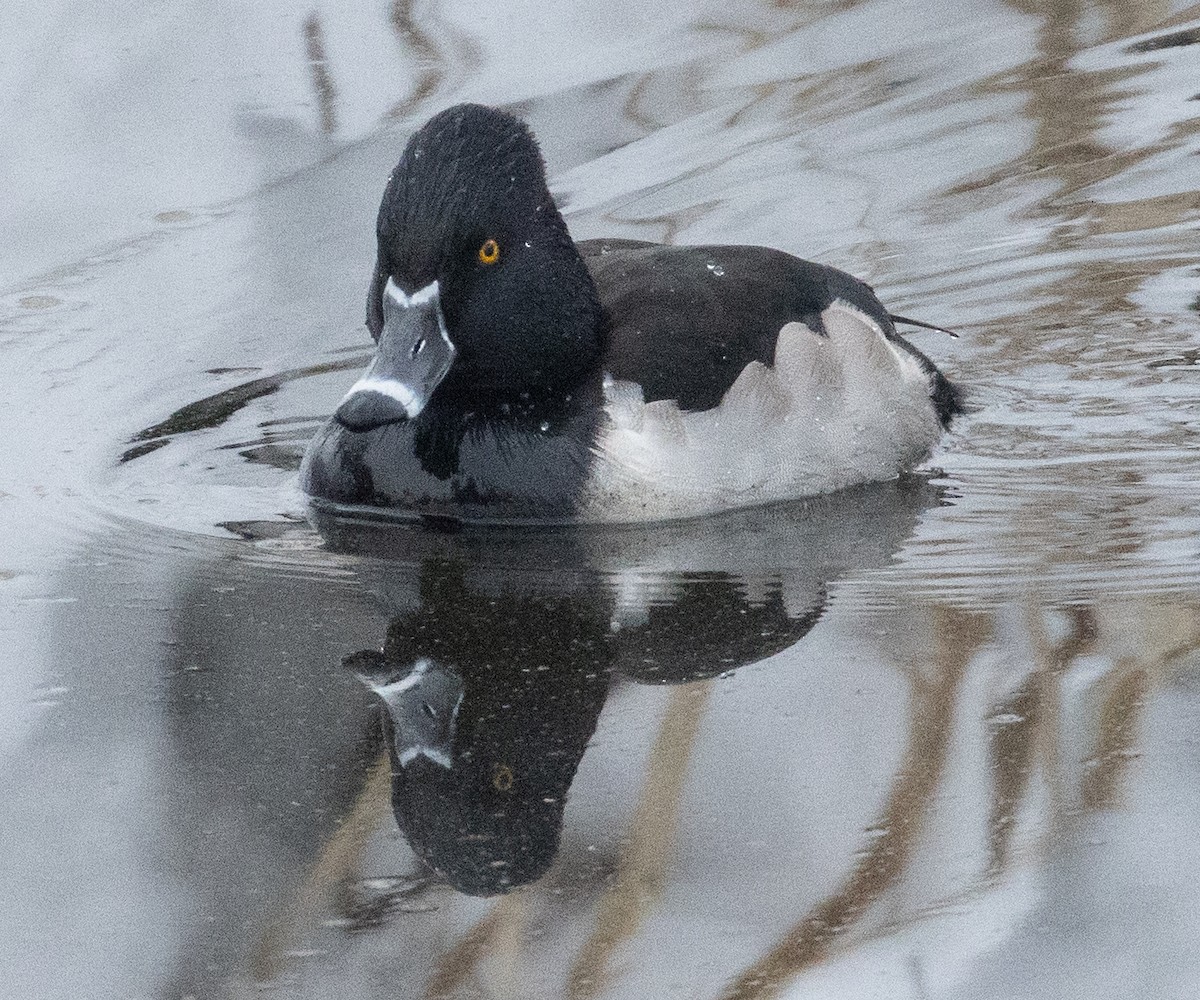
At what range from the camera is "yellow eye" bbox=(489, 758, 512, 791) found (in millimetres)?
4422

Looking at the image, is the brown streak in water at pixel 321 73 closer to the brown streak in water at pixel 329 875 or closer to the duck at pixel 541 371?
the duck at pixel 541 371

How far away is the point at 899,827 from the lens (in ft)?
13.6

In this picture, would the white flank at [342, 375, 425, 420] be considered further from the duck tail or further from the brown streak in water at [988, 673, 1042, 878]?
the duck tail

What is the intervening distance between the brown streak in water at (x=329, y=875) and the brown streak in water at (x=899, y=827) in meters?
0.79

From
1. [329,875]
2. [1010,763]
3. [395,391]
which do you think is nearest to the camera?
[329,875]

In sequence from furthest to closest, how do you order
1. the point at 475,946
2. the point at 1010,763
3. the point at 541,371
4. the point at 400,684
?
the point at 541,371
the point at 400,684
the point at 1010,763
the point at 475,946

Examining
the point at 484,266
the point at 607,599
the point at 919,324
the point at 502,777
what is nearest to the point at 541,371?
the point at 484,266

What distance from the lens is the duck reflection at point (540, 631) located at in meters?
4.34

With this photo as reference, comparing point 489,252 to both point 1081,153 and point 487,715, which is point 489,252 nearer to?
point 487,715

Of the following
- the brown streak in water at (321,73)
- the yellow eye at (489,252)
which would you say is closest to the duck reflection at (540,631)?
the yellow eye at (489,252)

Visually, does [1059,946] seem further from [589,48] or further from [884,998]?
[589,48]

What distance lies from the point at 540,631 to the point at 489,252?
1366 mm

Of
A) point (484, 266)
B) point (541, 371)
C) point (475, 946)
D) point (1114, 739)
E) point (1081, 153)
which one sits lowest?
point (1081, 153)

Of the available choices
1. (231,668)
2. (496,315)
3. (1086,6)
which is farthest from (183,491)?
(1086,6)
